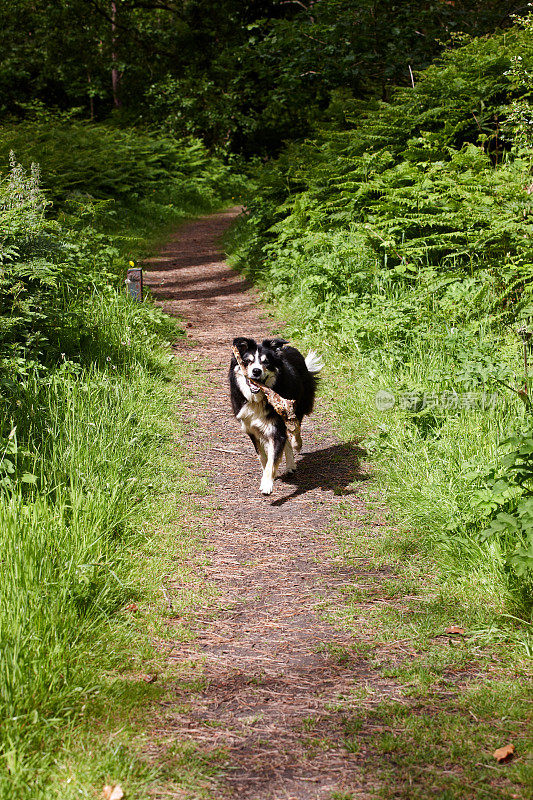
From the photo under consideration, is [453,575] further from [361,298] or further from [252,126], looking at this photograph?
[252,126]

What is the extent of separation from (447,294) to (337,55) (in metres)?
9.48

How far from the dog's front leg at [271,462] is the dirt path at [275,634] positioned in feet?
0.33

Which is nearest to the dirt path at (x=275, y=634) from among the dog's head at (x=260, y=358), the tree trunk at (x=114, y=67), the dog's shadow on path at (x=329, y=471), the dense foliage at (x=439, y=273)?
the dog's shadow on path at (x=329, y=471)

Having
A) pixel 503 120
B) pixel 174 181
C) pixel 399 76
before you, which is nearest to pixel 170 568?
pixel 503 120

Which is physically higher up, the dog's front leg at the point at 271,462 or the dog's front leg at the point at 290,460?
the dog's front leg at the point at 271,462

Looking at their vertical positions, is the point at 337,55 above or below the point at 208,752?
above

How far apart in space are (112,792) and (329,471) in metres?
3.29

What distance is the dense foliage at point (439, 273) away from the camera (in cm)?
400

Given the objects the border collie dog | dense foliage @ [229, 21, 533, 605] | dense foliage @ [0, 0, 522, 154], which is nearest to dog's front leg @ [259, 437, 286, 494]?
the border collie dog

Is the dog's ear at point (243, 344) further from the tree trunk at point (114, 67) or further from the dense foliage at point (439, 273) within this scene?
→ the tree trunk at point (114, 67)

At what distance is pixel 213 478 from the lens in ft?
17.2

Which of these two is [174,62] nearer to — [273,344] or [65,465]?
[273,344]

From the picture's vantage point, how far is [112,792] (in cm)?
230

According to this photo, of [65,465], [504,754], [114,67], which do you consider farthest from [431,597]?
[114,67]
